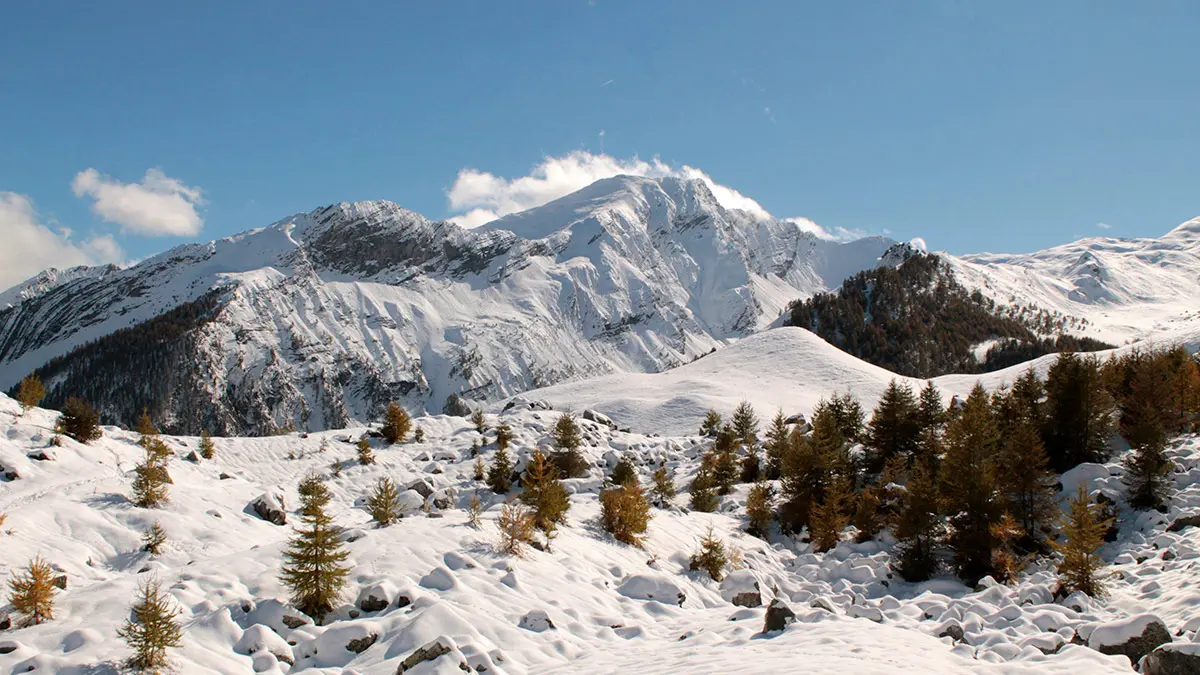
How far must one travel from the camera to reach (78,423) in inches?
829

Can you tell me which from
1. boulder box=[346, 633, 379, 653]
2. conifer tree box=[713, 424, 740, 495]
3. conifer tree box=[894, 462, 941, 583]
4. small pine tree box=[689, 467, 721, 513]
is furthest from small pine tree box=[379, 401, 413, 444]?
conifer tree box=[894, 462, 941, 583]

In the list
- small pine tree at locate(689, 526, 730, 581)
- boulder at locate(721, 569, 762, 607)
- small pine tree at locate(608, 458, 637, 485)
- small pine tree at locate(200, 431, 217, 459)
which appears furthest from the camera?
small pine tree at locate(200, 431, 217, 459)

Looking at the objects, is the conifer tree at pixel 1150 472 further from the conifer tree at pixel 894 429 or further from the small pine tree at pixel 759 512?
the small pine tree at pixel 759 512

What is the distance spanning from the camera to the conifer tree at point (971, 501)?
1459 centimetres

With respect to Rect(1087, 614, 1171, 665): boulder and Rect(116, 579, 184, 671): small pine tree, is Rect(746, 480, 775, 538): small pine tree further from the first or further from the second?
Rect(116, 579, 184, 671): small pine tree

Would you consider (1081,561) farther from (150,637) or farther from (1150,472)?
(150,637)

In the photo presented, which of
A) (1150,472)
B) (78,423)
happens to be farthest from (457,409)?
(1150,472)

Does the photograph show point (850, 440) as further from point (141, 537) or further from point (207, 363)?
point (207, 363)

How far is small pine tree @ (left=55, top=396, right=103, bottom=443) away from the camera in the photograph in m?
20.8

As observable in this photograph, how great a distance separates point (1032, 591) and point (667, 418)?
3224 centimetres

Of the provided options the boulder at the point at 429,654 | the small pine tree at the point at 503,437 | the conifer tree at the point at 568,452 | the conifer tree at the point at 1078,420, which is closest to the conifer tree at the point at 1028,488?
the conifer tree at the point at 1078,420

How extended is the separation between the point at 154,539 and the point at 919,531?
18835mm

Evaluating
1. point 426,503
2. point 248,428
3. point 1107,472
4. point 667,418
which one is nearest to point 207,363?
point 248,428

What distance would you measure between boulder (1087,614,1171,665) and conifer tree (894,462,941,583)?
20.9 ft
